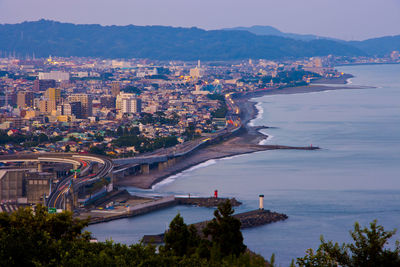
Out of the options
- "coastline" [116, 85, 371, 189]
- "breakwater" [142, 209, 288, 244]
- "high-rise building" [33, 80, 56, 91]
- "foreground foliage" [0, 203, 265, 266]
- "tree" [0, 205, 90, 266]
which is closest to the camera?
"foreground foliage" [0, 203, 265, 266]

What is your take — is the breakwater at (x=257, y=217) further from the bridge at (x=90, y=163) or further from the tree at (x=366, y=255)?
the tree at (x=366, y=255)

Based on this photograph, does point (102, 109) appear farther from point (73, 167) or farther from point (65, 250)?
point (65, 250)

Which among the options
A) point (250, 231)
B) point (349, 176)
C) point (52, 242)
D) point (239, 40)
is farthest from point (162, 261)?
point (239, 40)

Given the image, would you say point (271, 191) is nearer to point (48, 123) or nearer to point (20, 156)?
point (20, 156)

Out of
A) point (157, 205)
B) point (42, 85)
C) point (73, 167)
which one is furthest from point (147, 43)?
point (157, 205)

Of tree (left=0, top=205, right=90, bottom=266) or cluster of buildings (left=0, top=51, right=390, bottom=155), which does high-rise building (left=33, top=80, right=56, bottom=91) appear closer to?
cluster of buildings (left=0, top=51, right=390, bottom=155)

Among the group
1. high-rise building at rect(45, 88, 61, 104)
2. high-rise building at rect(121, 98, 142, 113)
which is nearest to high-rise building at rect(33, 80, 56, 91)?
high-rise building at rect(45, 88, 61, 104)
